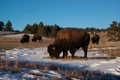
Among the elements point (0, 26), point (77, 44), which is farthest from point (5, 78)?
point (0, 26)

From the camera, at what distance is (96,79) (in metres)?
13.2

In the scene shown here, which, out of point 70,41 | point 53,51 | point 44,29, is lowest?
point 53,51

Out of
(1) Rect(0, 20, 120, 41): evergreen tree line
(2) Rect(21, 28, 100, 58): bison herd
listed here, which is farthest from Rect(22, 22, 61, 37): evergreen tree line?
(2) Rect(21, 28, 100, 58): bison herd

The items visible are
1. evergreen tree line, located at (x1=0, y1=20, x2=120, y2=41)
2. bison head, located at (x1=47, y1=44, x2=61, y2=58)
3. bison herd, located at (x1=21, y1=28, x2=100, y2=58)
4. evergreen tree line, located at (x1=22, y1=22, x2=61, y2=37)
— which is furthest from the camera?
evergreen tree line, located at (x1=22, y1=22, x2=61, y2=37)

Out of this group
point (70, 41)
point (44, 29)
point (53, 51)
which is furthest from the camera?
point (44, 29)

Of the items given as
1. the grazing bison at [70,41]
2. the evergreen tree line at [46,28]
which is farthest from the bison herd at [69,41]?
the evergreen tree line at [46,28]

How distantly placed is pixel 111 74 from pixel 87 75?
1.99 metres

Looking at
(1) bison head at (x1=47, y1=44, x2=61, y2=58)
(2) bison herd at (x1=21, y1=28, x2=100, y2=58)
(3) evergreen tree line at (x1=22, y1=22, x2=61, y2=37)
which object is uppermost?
(3) evergreen tree line at (x1=22, y1=22, x2=61, y2=37)

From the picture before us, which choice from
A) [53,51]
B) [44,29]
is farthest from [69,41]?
[44,29]

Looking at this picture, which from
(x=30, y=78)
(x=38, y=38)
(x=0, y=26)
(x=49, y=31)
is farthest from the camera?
(x=0, y=26)

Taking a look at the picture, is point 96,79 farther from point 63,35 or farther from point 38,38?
point 38,38

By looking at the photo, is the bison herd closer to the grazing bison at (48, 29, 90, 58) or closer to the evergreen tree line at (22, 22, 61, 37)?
the grazing bison at (48, 29, 90, 58)

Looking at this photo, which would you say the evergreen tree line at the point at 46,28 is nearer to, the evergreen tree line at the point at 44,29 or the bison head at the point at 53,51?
the evergreen tree line at the point at 44,29

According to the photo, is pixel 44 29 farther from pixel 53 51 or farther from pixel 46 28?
pixel 53 51
